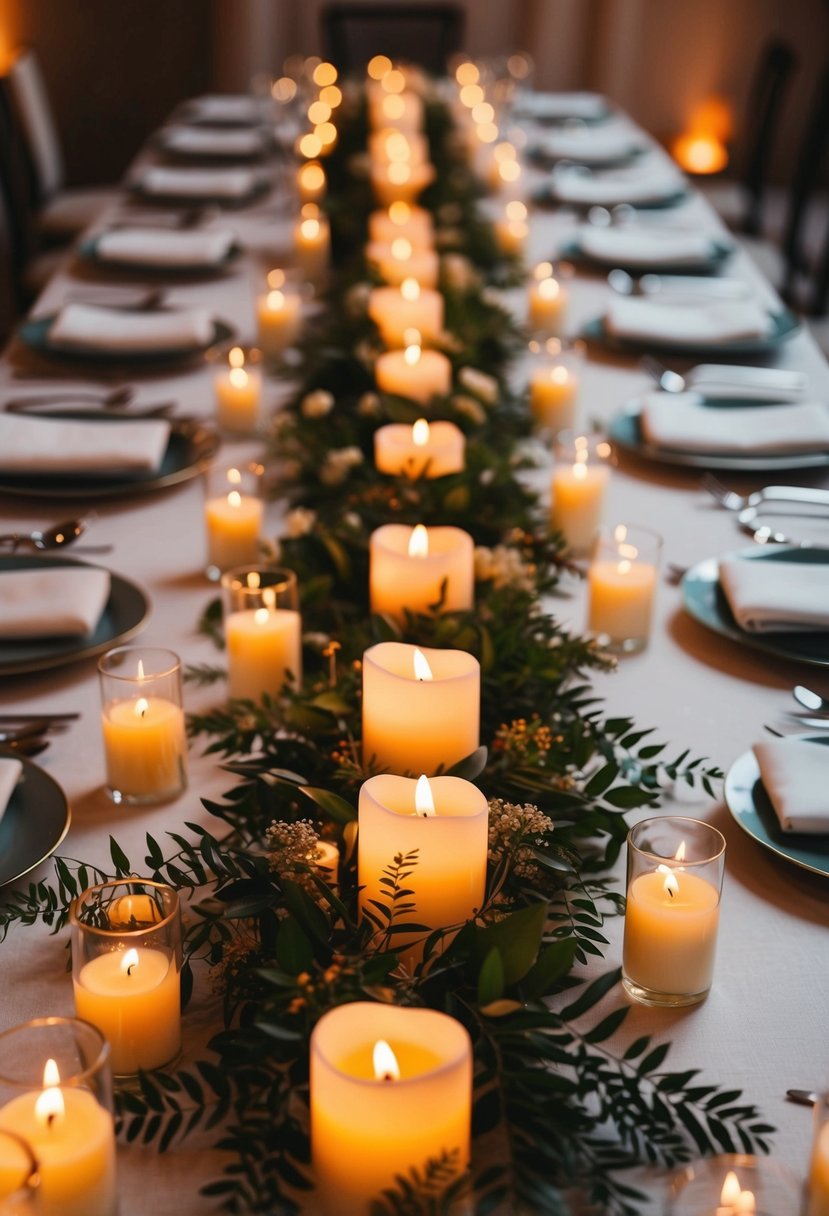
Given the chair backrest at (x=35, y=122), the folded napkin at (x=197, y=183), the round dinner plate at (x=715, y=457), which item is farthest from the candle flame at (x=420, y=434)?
the chair backrest at (x=35, y=122)

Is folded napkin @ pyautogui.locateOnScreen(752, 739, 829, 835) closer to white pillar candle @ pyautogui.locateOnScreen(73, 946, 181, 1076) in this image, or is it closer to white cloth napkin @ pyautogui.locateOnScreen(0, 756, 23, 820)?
white pillar candle @ pyautogui.locateOnScreen(73, 946, 181, 1076)

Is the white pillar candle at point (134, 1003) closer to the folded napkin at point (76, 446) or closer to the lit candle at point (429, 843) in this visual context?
the lit candle at point (429, 843)

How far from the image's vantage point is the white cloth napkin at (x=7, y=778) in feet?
3.85

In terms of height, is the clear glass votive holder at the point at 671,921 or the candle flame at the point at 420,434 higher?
the candle flame at the point at 420,434

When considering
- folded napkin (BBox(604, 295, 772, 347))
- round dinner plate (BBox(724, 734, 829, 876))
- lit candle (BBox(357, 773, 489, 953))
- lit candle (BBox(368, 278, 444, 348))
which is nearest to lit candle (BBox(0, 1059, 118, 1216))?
lit candle (BBox(357, 773, 489, 953))

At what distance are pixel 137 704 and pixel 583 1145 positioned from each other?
2.02 ft

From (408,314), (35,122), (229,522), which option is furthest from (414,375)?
(35,122)

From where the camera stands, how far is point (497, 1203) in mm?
774

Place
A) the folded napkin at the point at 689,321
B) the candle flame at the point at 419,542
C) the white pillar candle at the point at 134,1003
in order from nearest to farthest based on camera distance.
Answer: the white pillar candle at the point at 134,1003 → the candle flame at the point at 419,542 → the folded napkin at the point at 689,321

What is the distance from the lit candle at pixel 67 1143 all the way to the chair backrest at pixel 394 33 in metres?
5.48

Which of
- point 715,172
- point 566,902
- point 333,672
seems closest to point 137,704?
point 333,672

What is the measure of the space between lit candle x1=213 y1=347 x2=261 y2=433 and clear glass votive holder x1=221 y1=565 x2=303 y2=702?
755mm

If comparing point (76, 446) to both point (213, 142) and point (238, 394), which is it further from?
point (213, 142)

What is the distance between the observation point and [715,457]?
2.04m
